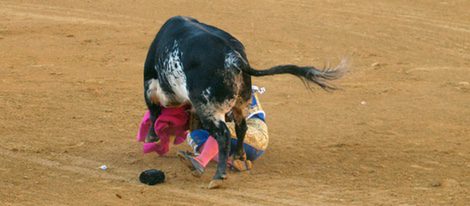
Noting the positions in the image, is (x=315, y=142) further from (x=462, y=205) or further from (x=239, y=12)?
(x=239, y=12)

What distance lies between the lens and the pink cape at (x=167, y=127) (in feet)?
26.9

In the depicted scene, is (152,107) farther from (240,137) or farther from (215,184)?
(215,184)

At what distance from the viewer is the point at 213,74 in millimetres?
7305

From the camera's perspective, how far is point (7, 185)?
296 inches

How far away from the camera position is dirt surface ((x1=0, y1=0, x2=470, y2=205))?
24.8 ft

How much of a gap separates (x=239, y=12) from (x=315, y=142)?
6256 millimetres

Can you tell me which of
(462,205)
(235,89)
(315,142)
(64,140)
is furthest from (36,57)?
(462,205)

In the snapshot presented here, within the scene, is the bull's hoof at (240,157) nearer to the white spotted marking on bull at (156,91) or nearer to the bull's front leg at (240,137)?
the bull's front leg at (240,137)

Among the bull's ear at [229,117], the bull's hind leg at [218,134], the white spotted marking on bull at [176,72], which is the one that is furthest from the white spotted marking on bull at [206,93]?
the bull's ear at [229,117]

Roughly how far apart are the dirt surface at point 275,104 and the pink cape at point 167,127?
0.12 meters

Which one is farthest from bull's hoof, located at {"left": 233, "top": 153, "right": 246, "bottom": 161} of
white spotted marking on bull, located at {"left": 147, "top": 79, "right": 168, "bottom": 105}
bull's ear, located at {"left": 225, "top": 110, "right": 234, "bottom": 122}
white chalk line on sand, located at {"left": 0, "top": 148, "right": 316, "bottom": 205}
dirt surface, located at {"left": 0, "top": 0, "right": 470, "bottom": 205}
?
white spotted marking on bull, located at {"left": 147, "top": 79, "right": 168, "bottom": 105}

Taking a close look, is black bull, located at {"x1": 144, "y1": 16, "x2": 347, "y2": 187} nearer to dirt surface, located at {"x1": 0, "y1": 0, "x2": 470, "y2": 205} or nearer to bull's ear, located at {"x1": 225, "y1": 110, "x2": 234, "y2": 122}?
bull's ear, located at {"x1": 225, "y1": 110, "x2": 234, "y2": 122}

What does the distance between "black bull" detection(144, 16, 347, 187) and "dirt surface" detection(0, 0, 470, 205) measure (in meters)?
0.50

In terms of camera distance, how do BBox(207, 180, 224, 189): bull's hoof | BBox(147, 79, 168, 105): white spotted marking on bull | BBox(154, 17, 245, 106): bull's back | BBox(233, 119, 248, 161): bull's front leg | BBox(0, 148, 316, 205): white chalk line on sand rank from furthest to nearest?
BBox(147, 79, 168, 105): white spotted marking on bull
BBox(233, 119, 248, 161): bull's front leg
BBox(207, 180, 224, 189): bull's hoof
BBox(154, 17, 245, 106): bull's back
BBox(0, 148, 316, 205): white chalk line on sand
